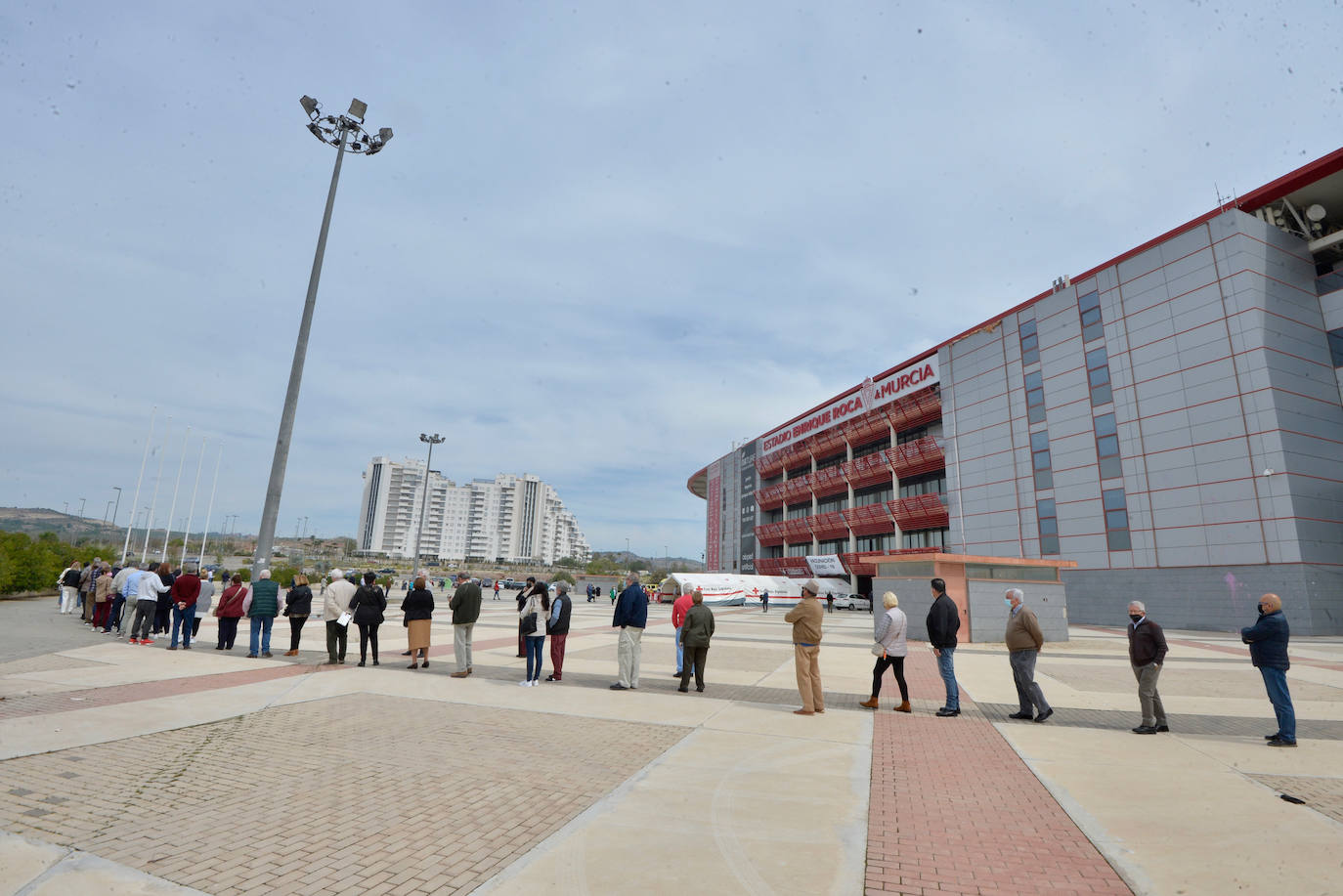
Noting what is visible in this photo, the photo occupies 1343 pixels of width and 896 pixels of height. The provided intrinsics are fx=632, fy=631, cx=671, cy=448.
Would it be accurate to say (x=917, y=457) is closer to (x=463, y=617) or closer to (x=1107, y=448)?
(x=1107, y=448)

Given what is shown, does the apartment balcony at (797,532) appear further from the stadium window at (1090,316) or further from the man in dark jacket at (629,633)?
the man in dark jacket at (629,633)

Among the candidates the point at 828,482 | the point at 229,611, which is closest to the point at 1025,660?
the point at 229,611

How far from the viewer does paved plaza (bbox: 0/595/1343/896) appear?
3533mm

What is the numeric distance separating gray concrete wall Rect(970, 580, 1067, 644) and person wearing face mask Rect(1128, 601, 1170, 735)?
1288cm

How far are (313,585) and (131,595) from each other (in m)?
37.6

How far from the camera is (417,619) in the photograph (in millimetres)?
11250

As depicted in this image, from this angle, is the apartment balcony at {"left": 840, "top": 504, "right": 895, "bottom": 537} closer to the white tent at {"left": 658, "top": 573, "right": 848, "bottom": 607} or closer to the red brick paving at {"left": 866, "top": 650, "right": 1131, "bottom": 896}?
the white tent at {"left": 658, "top": 573, "right": 848, "bottom": 607}

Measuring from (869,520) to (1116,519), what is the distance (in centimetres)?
2018

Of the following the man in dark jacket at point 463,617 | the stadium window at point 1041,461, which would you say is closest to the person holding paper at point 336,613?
the man in dark jacket at point 463,617

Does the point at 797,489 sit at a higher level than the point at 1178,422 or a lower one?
higher

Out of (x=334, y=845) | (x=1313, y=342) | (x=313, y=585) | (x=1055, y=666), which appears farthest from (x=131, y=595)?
(x=1313, y=342)

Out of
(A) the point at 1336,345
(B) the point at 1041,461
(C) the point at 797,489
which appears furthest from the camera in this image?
(C) the point at 797,489

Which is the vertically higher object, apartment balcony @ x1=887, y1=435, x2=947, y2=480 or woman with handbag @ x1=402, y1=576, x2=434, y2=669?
apartment balcony @ x1=887, y1=435, x2=947, y2=480

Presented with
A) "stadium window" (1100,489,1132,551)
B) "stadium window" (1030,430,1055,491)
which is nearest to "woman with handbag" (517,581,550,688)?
"stadium window" (1100,489,1132,551)
